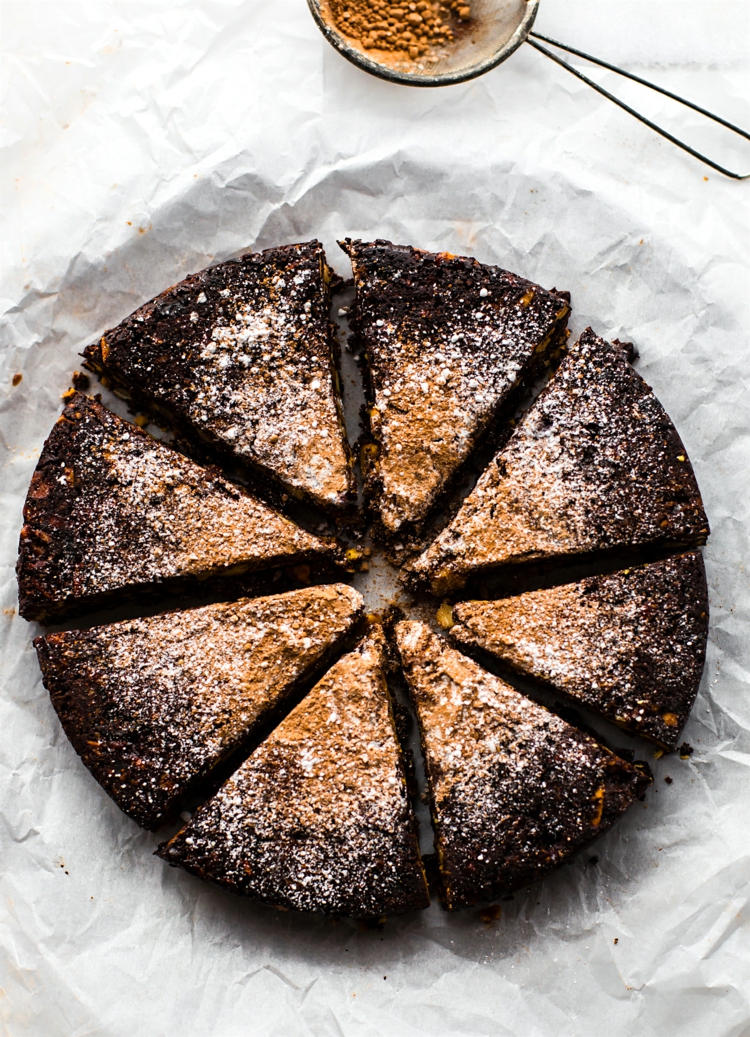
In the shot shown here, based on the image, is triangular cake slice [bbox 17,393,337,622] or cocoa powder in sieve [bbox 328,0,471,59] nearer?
triangular cake slice [bbox 17,393,337,622]

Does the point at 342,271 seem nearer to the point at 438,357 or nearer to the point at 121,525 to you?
the point at 438,357

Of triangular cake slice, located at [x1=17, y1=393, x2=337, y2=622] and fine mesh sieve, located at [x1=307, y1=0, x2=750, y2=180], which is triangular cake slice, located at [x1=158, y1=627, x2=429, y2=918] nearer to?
triangular cake slice, located at [x1=17, y1=393, x2=337, y2=622]

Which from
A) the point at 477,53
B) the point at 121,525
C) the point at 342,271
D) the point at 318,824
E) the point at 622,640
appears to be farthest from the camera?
the point at 342,271

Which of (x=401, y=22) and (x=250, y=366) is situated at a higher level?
(x=401, y=22)

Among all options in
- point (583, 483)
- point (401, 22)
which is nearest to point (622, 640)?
point (583, 483)

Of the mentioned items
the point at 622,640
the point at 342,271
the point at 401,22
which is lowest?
the point at 622,640

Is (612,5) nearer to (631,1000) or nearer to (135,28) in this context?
(135,28)

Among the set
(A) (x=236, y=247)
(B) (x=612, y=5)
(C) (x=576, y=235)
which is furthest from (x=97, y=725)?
(B) (x=612, y=5)

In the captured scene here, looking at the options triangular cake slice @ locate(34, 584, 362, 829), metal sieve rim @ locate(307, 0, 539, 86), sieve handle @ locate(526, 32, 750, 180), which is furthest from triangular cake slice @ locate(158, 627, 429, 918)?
sieve handle @ locate(526, 32, 750, 180)
